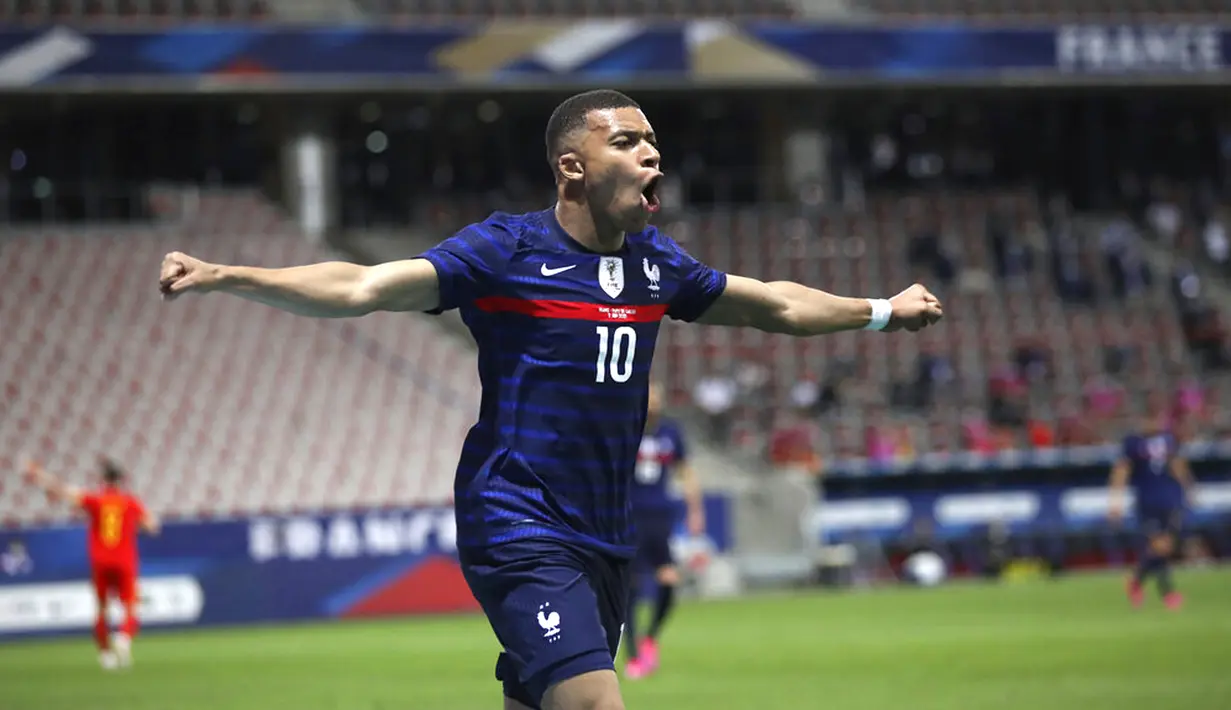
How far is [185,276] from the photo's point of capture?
5730mm

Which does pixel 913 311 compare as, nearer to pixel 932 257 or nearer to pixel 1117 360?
pixel 1117 360

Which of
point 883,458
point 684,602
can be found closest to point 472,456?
point 684,602

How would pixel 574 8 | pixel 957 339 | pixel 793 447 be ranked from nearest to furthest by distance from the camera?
1. pixel 793 447
2. pixel 957 339
3. pixel 574 8

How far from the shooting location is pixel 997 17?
40.1 meters

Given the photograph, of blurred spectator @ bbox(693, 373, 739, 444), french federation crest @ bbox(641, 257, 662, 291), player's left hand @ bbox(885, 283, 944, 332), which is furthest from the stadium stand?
french federation crest @ bbox(641, 257, 662, 291)

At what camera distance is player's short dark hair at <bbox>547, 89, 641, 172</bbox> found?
22.3 feet

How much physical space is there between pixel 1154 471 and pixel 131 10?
68.9 ft

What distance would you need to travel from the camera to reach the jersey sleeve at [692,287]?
714 cm

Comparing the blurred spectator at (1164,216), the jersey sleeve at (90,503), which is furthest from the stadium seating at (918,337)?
the jersey sleeve at (90,503)

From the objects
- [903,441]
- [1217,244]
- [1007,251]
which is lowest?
[903,441]

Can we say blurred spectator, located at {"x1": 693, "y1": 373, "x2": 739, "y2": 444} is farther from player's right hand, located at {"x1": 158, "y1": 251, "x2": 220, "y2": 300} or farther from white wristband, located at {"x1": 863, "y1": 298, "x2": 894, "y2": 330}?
player's right hand, located at {"x1": 158, "y1": 251, "x2": 220, "y2": 300}

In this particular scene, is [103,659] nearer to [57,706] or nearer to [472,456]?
[57,706]

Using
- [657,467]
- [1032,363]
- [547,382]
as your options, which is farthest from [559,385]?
[1032,363]

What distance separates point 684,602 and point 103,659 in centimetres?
1161
